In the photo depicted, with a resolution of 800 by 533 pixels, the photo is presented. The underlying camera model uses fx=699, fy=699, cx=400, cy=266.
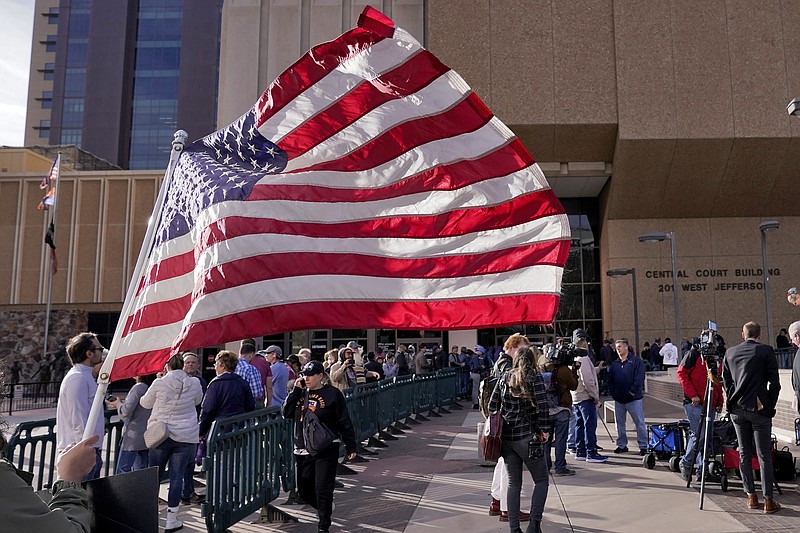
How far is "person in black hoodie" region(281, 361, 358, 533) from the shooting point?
23.1 feet

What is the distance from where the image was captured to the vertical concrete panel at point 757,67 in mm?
30625

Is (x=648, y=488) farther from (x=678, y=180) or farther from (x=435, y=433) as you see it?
(x=678, y=180)

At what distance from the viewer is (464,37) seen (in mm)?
31781

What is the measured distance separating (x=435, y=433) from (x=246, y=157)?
35.9 feet

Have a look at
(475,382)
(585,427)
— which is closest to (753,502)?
(585,427)

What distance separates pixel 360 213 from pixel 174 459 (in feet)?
12.8

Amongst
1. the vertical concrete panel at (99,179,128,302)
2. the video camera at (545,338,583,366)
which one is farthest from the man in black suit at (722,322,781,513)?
the vertical concrete panel at (99,179,128,302)

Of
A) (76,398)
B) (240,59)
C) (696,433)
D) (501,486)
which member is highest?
(240,59)

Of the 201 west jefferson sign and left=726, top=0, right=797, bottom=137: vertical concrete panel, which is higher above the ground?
left=726, top=0, right=797, bottom=137: vertical concrete panel

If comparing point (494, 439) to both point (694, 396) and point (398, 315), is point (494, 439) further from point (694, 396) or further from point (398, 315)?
point (694, 396)

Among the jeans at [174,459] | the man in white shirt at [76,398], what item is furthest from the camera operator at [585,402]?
the man in white shirt at [76,398]

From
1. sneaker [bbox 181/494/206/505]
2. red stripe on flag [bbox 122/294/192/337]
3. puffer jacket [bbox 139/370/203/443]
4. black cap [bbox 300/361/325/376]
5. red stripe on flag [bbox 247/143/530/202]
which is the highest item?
red stripe on flag [bbox 247/143/530/202]

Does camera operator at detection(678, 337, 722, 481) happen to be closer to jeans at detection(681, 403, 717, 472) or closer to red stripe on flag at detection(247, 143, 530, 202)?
jeans at detection(681, 403, 717, 472)

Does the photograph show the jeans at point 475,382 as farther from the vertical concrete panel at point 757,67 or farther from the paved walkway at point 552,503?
the vertical concrete panel at point 757,67
